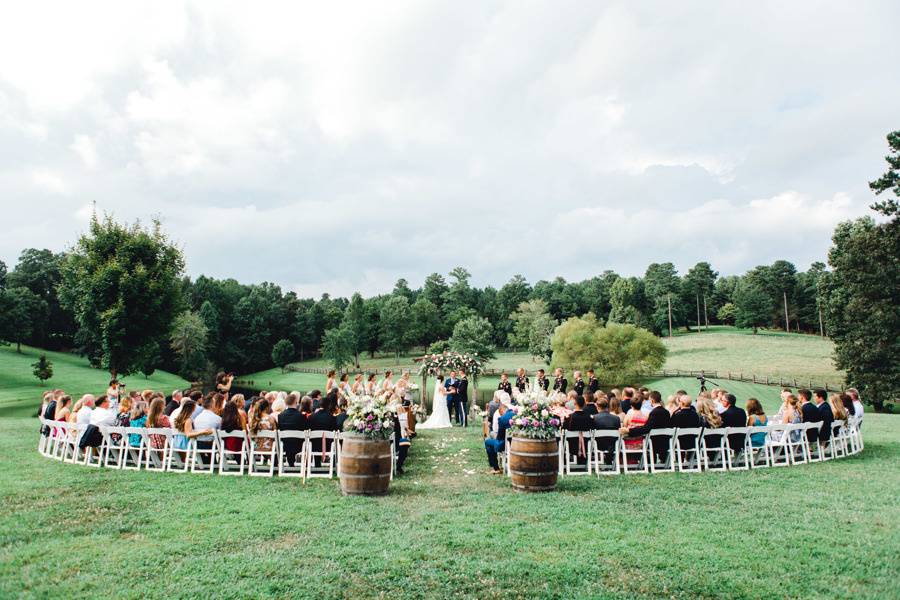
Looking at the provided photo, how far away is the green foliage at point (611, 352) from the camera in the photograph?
49.5 m

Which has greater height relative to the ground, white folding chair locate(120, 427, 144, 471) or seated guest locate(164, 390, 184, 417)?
seated guest locate(164, 390, 184, 417)

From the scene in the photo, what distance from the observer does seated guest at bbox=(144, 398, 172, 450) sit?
1109 cm

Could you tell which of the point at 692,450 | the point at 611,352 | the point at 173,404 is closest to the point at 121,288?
the point at 173,404

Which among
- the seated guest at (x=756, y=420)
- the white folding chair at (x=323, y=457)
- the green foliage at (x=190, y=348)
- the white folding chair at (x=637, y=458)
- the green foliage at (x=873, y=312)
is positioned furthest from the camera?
the green foliage at (x=190, y=348)

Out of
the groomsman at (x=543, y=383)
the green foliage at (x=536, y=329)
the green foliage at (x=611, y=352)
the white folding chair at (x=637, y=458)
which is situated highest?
the green foliage at (x=536, y=329)

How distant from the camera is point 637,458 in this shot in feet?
36.5

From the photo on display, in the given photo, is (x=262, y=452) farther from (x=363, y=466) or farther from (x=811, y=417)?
(x=811, y=417)

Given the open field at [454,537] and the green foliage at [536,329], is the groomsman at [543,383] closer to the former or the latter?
the open field at [454,537]

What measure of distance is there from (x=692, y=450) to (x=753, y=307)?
304 feet

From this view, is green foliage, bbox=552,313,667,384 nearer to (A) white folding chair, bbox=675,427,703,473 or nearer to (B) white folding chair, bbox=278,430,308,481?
(A) white folding chair, bbox=675,427,703,473

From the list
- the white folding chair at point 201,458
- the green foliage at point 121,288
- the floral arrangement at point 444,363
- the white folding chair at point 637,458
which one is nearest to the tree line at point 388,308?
the green foliage at point 121,288

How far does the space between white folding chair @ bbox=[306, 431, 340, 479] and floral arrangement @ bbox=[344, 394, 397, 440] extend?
3.41ft

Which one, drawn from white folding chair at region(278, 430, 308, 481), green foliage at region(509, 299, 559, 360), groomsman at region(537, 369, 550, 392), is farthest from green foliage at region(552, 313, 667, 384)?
white folding chair at region(278, 430, 308, 481)

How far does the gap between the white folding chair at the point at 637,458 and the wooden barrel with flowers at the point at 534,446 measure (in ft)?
7.18
